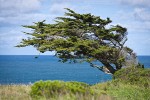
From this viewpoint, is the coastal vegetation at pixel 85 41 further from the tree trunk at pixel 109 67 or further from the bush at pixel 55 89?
the bush at pixel 55 89

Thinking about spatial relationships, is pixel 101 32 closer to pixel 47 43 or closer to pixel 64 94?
pixel 47 43

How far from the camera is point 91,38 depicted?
28500 mm

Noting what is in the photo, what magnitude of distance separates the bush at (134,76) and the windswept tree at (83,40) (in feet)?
11.4

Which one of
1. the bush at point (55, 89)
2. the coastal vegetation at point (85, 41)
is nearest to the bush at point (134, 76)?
the coastal vegetation at point (85, 41)

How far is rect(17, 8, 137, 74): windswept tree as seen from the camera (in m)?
26.8

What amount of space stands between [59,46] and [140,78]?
738 cm

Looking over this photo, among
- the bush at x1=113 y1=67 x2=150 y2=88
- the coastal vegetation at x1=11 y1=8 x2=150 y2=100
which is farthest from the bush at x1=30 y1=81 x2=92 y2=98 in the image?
the coastal vegetation at x1=11 y1=8 x2=150 y2=100

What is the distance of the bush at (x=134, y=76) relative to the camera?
2166 centimetres

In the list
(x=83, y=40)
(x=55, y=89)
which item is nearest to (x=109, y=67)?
(x=83, y=40)

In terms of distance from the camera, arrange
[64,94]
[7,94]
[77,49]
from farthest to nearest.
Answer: [77,49]
[7,94]
[64,94]

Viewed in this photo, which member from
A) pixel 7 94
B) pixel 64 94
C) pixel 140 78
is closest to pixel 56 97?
pixel 64 94

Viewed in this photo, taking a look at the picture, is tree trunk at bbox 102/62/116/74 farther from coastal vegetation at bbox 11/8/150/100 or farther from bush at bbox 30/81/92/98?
bush at bbox 30/81/92/98

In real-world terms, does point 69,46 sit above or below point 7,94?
above

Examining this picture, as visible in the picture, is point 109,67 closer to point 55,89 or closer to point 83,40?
point 83,40
